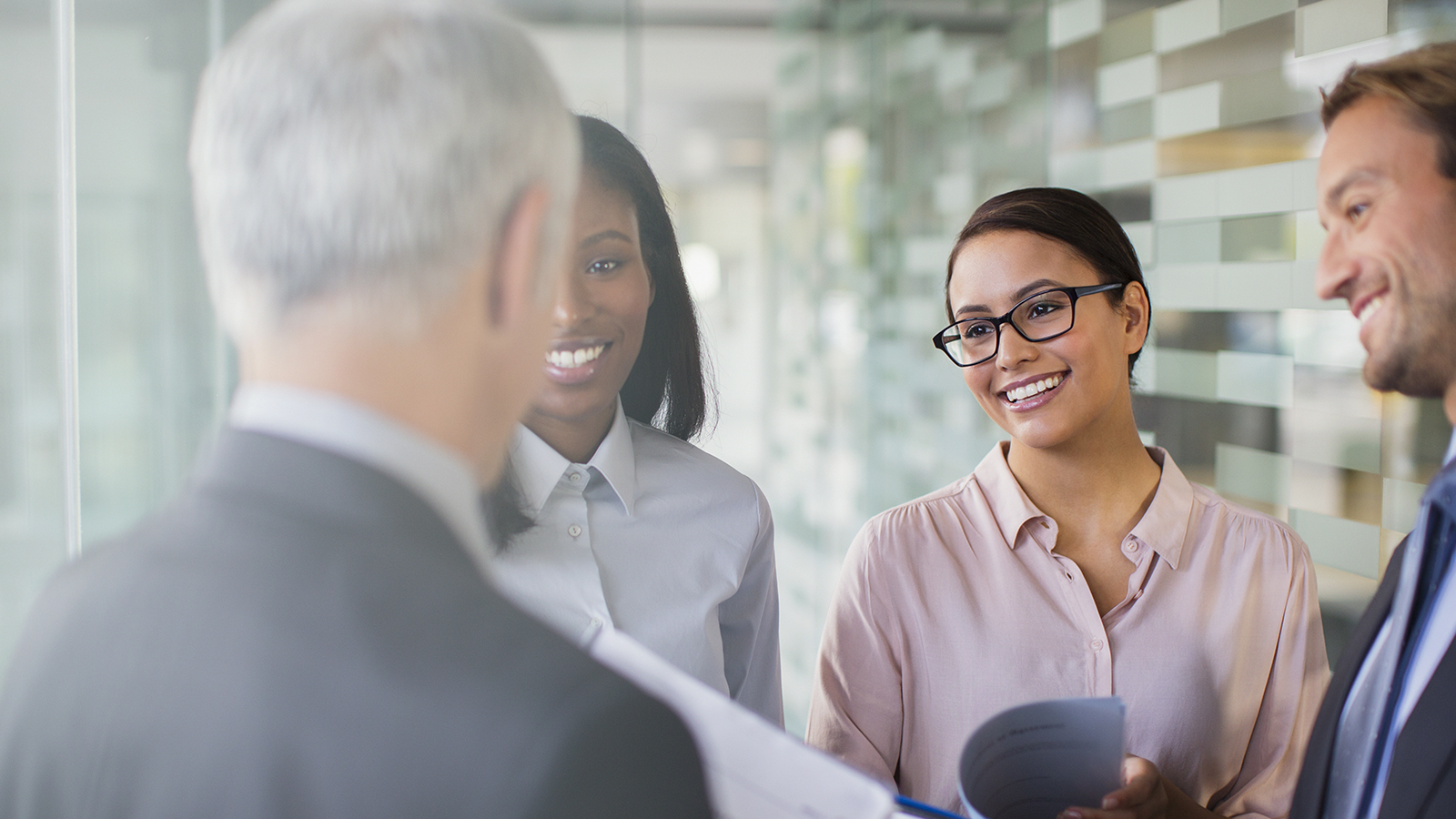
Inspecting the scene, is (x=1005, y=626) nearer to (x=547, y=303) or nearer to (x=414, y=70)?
(x=547, y=303)

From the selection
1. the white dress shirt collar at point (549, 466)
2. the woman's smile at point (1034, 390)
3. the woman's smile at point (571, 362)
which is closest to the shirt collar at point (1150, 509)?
the woman's smile at point (1034, 390)

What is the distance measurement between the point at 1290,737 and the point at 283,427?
1.48 m

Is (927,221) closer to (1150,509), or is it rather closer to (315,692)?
(1150,509)

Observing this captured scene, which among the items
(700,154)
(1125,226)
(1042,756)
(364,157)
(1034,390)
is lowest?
(1042,756)

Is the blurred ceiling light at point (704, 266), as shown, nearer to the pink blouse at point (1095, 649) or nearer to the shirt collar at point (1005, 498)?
the shirt collar at point (1005, 498)

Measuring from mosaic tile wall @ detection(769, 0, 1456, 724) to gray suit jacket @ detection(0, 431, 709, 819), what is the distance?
1662mm

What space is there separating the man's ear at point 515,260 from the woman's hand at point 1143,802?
36.0 inches

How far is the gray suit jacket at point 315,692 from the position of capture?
43cm

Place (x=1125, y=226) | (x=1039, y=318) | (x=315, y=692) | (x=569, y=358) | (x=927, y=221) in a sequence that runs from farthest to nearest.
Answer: (x=927, y=221), (x=1125, y=226), (x=1039, y=318), (x=569, y=358), (x=315, y=692)

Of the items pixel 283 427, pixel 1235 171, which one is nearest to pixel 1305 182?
pixel 1235 171

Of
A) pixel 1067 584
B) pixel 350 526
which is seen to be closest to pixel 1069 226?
pixel 1067 584

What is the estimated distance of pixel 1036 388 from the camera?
1.53 meters

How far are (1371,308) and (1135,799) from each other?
62cm

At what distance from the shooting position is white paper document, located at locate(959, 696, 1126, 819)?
88cm
